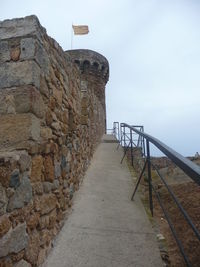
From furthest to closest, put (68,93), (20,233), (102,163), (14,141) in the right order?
(102,163) → (68,93) → (14,141) → (20,233)

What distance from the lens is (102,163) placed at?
209 inches

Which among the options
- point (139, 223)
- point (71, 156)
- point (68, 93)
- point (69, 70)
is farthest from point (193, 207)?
point (69, 70)

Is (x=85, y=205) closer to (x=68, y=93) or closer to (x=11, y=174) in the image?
(x=68, y=93)

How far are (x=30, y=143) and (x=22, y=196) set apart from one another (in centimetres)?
41

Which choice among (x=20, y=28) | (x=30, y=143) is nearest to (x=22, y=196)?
(x=30, y=143)

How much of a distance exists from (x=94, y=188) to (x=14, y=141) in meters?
2.14

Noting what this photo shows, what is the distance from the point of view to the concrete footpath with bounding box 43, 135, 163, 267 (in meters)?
→ 1.98

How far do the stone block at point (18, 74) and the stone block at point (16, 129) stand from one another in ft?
0.92

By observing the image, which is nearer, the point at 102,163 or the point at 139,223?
the point at 139,223

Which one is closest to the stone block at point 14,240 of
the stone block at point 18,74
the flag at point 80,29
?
the stone block at point 18,74

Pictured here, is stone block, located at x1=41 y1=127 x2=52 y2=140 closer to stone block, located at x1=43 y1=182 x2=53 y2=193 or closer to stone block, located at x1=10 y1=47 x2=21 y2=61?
stone block, located at x1=43 y1=182 x2=53 y2=193

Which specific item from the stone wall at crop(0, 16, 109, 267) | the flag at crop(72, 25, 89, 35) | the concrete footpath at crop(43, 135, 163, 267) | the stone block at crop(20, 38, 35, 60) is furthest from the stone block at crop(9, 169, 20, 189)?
the flag at crop(72, 25, 89, 35)

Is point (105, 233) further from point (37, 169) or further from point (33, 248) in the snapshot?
point (37, 169)

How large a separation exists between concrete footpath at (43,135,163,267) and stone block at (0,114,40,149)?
3.57 ft
